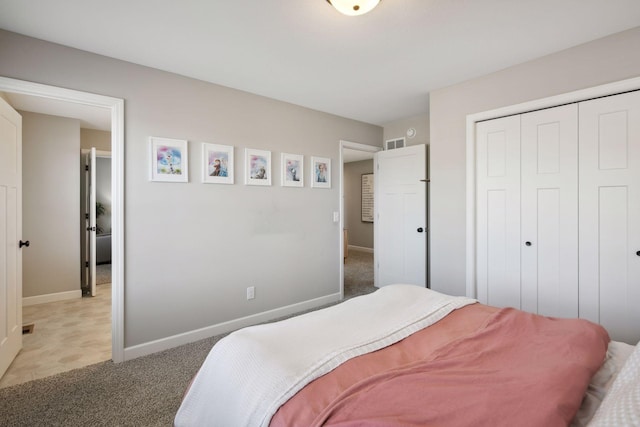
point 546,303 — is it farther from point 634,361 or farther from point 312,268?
point 312,268

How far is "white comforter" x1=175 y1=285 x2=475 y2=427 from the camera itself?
3.37 ft

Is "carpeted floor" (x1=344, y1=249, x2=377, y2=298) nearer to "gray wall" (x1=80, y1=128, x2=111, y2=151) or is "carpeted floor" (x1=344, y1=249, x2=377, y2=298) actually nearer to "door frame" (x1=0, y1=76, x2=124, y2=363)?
"door frame" (x1=0, y1=76, x2=124, y2=363)

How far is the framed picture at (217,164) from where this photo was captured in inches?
110

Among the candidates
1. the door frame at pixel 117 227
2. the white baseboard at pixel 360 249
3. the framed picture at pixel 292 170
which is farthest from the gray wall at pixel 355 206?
the door frame at pixel 117 227

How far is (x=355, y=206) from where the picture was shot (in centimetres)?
793

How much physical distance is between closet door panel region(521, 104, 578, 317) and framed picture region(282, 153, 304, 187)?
2.19 m

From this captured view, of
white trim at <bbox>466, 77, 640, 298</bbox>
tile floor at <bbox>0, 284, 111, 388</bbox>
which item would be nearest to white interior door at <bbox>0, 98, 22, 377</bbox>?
tile floor at <bbox>0, 284, 111, 388</bbox>

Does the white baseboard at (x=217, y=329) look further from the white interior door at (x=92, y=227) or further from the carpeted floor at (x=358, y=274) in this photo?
the white interior door at (x=92, y=227)

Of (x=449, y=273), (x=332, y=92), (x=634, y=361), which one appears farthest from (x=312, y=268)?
(x=634, y=361)

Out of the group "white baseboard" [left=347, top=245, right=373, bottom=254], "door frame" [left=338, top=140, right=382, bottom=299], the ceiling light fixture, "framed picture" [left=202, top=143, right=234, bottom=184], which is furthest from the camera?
"white baseboard" [left=347, top=245, right=373, bottom=254]

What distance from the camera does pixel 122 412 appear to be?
1.79 meters

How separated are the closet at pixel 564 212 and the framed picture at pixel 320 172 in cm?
169

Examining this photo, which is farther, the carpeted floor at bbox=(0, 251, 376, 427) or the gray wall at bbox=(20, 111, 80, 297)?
the gray wall at bbox=(20, 111, 80, 297)

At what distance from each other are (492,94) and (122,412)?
12.3 ft
